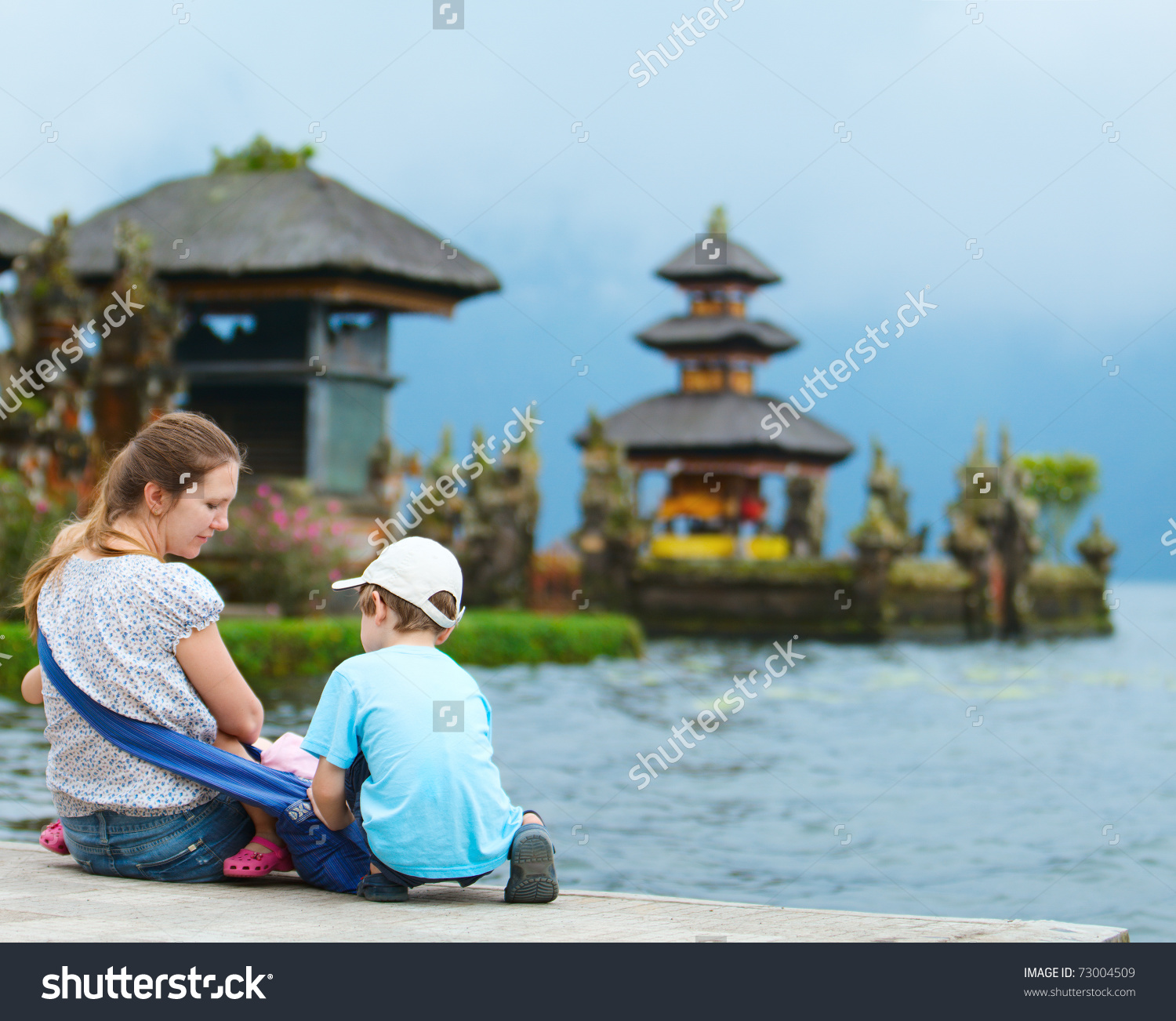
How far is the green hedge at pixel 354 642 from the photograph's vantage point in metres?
15.2

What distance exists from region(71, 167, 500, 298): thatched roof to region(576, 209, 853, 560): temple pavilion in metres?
18.8

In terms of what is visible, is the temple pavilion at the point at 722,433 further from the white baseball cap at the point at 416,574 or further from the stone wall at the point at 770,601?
the white baseball cap at the point at 416,574

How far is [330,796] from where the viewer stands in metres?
3.99

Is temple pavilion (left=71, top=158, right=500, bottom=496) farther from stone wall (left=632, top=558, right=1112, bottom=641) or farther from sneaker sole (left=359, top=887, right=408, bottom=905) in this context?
sneaker sole (left=359, top=887, right=408, bottom=905)

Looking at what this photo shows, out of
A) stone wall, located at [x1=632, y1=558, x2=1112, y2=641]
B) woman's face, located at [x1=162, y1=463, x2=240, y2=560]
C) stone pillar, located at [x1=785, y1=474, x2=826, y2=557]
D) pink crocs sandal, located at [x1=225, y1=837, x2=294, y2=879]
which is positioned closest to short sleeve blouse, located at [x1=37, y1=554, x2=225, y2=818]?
woman's face, located at [x1=162, y1=463, x2=240, y2=560]

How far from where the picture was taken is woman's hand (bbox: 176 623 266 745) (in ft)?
13.1

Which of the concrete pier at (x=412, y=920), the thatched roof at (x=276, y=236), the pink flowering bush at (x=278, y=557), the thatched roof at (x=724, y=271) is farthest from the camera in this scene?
the thatched roof at (x=724, y=271)

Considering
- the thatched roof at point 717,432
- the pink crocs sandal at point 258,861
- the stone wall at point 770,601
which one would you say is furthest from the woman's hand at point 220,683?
the thatched roof at point 717,432

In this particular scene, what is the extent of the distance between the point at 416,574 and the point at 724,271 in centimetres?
4200

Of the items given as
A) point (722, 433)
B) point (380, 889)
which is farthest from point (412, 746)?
point (722, 433)

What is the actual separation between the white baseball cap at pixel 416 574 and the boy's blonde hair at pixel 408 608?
13mm

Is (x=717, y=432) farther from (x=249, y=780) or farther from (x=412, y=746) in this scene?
(x=412, y=746)

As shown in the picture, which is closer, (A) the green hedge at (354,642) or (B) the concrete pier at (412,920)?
(B) the concrete pier at (412,920)

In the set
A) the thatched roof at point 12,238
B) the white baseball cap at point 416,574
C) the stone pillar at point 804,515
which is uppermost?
the thatched roof at point 12,238
